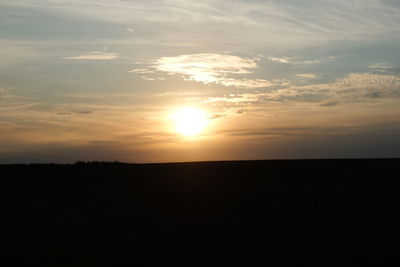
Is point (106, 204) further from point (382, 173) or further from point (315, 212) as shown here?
point (382, 173)

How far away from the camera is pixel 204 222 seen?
19.6 metres

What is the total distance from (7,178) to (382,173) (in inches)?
1393

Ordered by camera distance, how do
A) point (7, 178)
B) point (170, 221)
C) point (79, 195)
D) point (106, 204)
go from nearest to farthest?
point (170, 221) < point (106, 204) < point (79, 195) < point (7, 178)

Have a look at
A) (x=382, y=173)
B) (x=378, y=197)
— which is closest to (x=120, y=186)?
(x=378, y=197)

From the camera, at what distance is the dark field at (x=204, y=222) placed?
14.5m

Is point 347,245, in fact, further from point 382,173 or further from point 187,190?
point 382,173

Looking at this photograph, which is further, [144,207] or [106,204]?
[106,204]

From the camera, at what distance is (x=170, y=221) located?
1994 centimetres

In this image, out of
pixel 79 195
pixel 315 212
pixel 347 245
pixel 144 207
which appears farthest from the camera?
pixel 79 195

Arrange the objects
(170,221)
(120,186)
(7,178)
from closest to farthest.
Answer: (170,221) < (120,186) < (7,178)

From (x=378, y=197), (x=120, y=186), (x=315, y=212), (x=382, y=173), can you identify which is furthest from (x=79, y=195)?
(x=382, y=173)

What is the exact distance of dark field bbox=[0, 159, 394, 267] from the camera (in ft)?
47.6

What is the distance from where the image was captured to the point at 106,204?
26.3 metres

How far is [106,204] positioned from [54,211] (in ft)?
13.2
